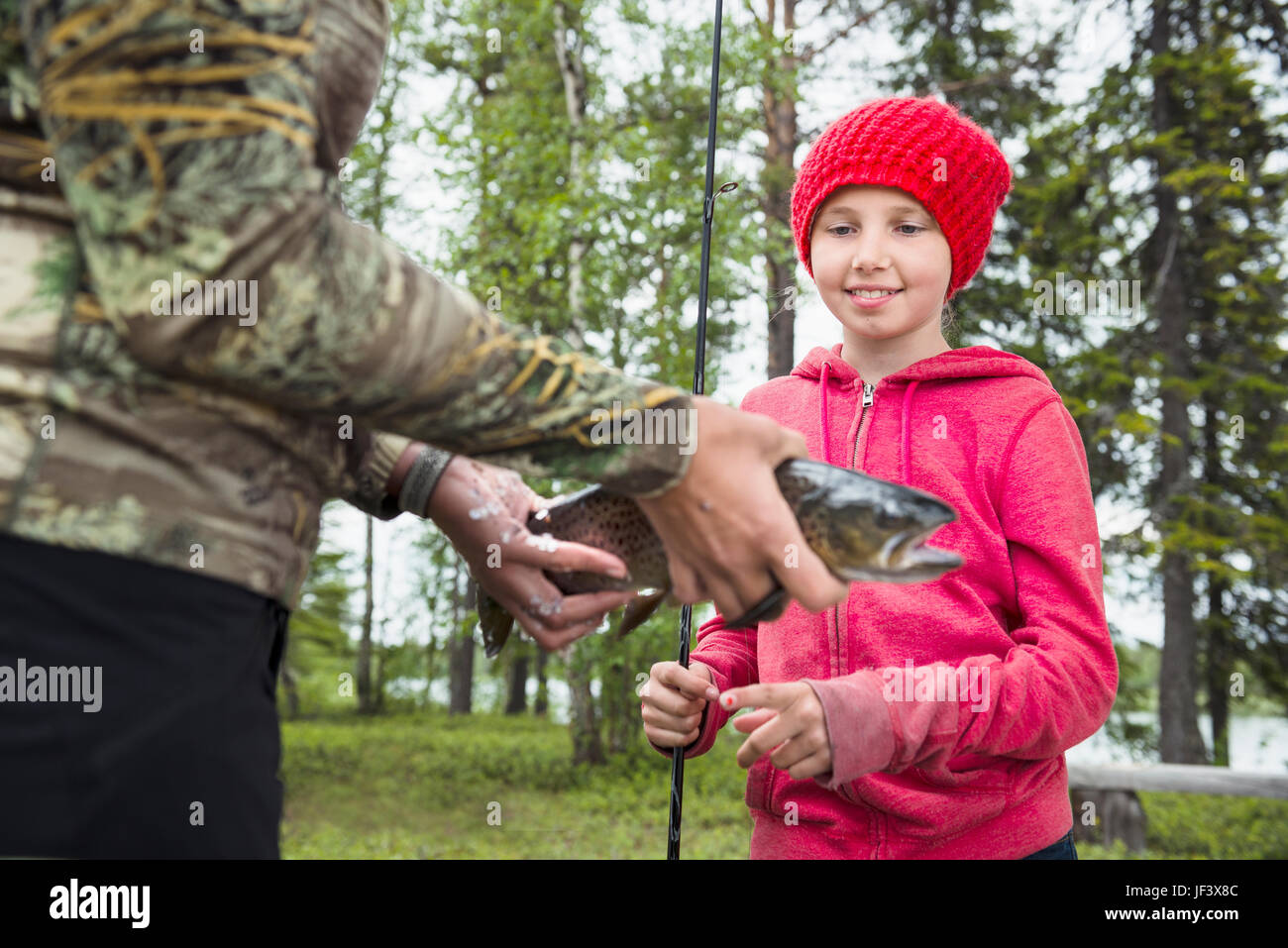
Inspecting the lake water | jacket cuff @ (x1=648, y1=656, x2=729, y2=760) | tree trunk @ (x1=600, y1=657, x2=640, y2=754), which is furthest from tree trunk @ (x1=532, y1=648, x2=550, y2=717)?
jacket cuff @ (x1=648, y1=656, x2=729, y2=760)

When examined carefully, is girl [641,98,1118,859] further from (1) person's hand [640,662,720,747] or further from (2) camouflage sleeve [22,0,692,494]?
(2) camouflage sleeve [22,0,692,494]

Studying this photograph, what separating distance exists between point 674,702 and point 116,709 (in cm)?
126

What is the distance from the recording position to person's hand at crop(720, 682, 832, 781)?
6.03ft

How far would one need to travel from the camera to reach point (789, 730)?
1846 millimetres

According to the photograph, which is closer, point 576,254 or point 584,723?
point 576,254

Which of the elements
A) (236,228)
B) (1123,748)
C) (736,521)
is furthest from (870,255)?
(1123,748)

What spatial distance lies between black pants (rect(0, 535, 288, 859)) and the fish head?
81cm

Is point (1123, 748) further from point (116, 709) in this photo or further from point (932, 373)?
point (116, 709)

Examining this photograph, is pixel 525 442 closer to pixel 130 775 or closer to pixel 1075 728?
pixel 130 775

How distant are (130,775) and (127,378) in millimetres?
457

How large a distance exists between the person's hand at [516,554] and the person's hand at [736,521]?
16 centimetres

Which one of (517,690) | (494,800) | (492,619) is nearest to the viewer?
(492,619)

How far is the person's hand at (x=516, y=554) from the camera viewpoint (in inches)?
64.2
